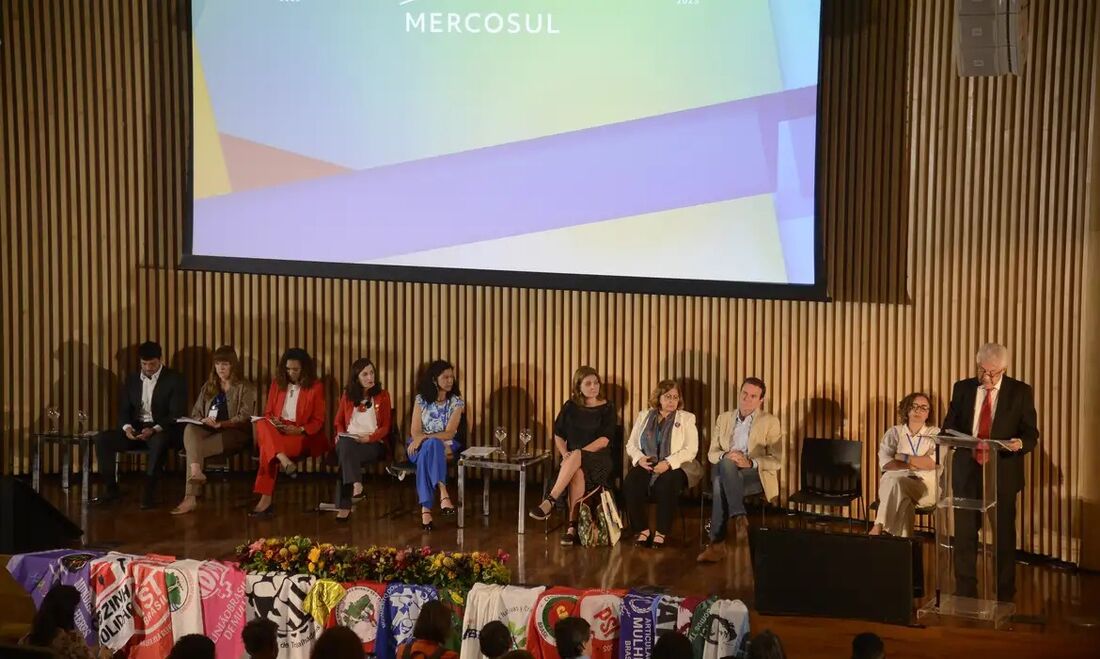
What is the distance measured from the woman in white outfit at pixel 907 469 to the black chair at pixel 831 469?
0.99 feet

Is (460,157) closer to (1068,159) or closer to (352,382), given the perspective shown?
(352,382)

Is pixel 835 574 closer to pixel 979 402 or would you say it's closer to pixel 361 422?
pixel 979 402

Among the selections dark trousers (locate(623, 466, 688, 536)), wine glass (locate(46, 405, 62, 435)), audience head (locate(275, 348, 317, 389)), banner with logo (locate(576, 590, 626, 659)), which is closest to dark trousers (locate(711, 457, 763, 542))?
dark trousers (locate(623, 466, 688, 536))

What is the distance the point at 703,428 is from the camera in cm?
909

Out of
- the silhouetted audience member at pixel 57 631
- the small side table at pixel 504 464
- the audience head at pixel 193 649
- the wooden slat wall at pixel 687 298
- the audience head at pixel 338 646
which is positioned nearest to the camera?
the audience head at pixel 338 646

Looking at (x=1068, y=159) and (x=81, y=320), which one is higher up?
(x=1068, y=159)

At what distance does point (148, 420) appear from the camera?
924cm

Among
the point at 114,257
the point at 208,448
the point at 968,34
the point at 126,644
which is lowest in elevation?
the point at 126,644

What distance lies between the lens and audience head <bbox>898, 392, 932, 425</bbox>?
781 cm

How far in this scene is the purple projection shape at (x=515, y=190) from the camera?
8477mm

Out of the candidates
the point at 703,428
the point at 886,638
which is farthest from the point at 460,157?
the point at 886,638

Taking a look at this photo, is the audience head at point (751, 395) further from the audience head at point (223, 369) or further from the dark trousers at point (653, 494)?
the audience head at point (223, 369)

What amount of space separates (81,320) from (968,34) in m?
6.54

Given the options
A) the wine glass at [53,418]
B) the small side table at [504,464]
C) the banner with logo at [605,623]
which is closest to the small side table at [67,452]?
the wine glass at [53,418]
